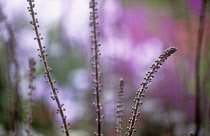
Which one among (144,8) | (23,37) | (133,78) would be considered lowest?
(133,78)

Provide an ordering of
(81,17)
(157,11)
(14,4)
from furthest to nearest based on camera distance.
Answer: (157,11) → (81,17) → (14,4)

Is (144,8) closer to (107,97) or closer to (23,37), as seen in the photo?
(23,37)

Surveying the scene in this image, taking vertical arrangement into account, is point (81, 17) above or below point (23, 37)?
below

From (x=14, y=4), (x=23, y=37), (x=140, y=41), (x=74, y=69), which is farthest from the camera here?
(x=74, y=69)

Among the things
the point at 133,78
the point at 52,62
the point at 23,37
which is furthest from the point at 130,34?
the point at 23,37

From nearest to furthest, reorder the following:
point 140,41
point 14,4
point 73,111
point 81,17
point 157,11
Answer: point 14,4 → point 81,17 → point 73,111 → point 140,41 → point 157,11

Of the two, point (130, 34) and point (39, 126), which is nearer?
point (39, 126)

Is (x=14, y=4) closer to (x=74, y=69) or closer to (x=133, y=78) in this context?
(x=133, y=78)

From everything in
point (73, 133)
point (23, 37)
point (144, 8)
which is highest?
point (144, 8)

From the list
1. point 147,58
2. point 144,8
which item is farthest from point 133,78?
point 144,8
